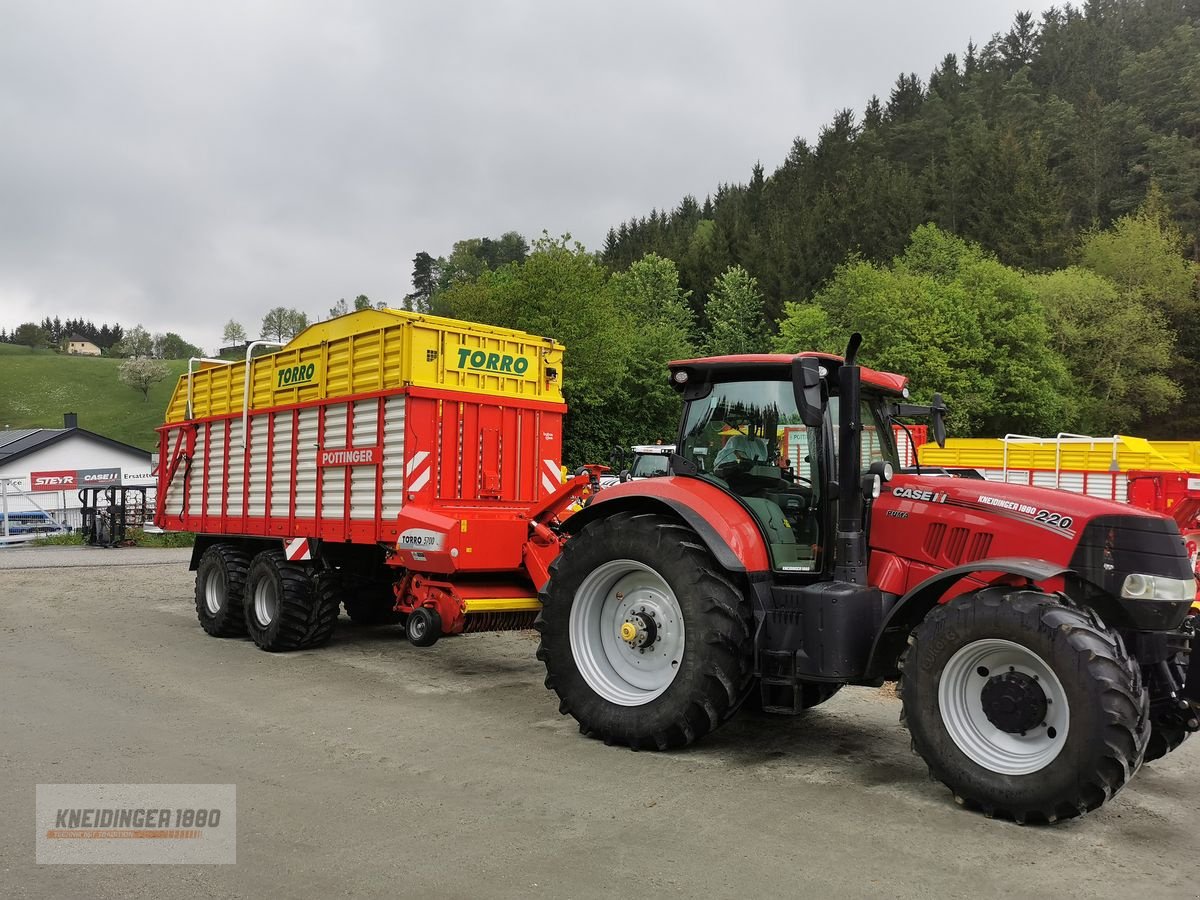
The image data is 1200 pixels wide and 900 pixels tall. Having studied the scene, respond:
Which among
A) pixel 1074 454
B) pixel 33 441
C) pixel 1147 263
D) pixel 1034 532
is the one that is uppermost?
pixel 1147 263

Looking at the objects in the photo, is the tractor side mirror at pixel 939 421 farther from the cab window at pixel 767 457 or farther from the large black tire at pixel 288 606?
the large black tire at pixel 288 606

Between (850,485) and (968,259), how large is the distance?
41.0 meters

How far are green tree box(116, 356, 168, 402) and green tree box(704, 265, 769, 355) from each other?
192 feet

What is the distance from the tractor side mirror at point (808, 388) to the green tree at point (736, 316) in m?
47.7

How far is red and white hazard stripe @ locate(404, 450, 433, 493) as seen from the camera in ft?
27.8

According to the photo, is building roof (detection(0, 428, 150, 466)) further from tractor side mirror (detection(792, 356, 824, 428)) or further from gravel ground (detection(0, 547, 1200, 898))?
tractor side mirror (detection(792, 356, 824, 428))

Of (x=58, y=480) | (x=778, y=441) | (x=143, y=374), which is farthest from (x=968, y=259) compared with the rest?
(x=143, y=374)

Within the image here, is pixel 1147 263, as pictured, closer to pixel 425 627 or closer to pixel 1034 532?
pixel 425 627

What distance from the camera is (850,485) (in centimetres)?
554

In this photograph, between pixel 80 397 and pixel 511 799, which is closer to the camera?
pixel 511 799

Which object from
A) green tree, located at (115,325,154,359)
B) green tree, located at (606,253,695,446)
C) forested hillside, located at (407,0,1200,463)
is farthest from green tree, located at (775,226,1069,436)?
green tree, located at (115,325,154,359)

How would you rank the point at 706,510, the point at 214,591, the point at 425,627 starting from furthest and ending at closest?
the point at 214,591
the point at 425,627
the point at 706,510

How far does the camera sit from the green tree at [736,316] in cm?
5381

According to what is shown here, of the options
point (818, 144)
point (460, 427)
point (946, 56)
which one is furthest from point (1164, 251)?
point (460, 427)
